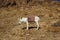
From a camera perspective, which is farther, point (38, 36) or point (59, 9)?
point (59, 9)

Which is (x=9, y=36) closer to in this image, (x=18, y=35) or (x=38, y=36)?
(x=18, y=35)

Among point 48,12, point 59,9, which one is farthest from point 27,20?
point 59,9

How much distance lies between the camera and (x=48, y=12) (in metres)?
17.3

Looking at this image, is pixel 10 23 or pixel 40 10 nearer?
pixel 10 23

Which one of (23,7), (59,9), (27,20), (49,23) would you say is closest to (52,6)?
(59,9)

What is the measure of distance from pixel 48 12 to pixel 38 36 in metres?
6.02

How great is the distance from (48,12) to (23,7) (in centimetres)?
285

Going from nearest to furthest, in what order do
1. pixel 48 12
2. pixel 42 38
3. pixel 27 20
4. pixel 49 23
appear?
pixel 42 38
pixel 27 20
pixel 49 23
pixel 48 12

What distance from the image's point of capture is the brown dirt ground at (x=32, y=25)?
458 inches

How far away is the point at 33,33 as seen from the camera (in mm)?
12016

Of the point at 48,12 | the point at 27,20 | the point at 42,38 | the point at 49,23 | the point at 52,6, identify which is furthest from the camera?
the point at 52,6

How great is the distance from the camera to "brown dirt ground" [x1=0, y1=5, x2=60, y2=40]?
11641mm

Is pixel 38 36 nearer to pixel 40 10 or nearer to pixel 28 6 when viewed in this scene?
pixel 40 10

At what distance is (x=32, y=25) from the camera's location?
1356 cm
